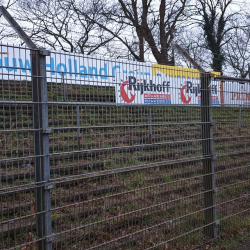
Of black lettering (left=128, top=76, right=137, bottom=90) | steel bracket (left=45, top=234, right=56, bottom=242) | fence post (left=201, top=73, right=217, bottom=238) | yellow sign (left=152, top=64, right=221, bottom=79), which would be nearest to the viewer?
steel bracket (left=45, top=234, right=56, bottom=242)

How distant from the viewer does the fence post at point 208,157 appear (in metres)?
5.34

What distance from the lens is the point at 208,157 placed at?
534cm

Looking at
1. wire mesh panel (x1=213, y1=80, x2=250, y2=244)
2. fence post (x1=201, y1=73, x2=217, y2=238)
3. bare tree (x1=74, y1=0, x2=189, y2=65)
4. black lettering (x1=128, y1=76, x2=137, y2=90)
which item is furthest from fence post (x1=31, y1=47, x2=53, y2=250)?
bare tree (x1=74, y1=0, x2=189, y2=65)

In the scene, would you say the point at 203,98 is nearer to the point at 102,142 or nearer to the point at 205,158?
the point at 205,158

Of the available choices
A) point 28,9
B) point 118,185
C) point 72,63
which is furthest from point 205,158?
point 28,9

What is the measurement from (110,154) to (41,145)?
0.83 meters

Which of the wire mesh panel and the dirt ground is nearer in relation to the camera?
the dirt ground

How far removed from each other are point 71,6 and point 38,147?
21231mm

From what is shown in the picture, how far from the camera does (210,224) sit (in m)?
5.42

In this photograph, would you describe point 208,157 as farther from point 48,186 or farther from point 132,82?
point 48,186

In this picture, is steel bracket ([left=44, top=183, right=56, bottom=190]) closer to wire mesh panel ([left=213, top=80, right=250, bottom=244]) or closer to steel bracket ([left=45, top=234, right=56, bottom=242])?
steel bracket ([left=45, top=234, right=56, bottom=242])

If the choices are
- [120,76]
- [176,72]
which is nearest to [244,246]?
[176,72]

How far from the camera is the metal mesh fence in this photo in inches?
137

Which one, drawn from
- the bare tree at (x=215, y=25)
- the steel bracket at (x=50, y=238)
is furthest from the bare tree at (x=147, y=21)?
the steel bracket at (x=50, y=238)
